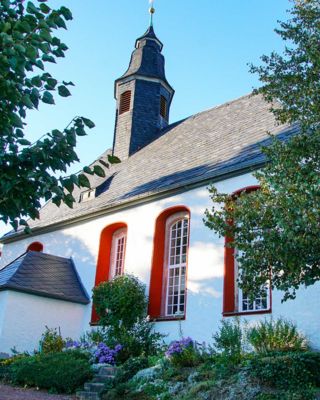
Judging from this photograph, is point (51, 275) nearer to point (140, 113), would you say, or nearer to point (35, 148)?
point (140, 113)

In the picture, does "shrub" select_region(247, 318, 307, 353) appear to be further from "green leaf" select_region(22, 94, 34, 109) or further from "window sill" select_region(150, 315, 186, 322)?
"green leaf" select_region(22, 94, 34, 109)

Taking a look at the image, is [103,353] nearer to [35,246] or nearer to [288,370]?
[288,370]

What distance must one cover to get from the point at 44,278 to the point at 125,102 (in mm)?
9242

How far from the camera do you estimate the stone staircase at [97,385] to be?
9.23 m

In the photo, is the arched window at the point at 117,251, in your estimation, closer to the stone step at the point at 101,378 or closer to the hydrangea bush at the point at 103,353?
the hydrangea bush at the point at 103,353

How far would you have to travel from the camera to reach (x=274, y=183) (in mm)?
6695

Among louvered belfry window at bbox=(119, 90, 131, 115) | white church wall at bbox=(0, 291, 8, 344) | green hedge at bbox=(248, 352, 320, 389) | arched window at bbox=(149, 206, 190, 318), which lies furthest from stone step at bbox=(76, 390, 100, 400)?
louvered belfry window at bbox=(119, 90, 131, 115)

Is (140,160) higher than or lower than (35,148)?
higher

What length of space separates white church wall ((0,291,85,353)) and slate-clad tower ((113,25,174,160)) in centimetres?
700

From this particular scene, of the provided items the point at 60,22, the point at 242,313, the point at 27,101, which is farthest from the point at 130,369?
the point at 60,22

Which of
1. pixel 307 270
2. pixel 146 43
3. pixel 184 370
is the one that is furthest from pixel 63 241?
pixel 307 270

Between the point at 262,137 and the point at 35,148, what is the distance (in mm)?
10072

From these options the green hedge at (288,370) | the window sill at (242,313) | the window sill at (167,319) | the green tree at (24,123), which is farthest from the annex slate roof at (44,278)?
the green tree at (24,123)

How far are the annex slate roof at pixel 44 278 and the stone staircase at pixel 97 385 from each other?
15.2ft
